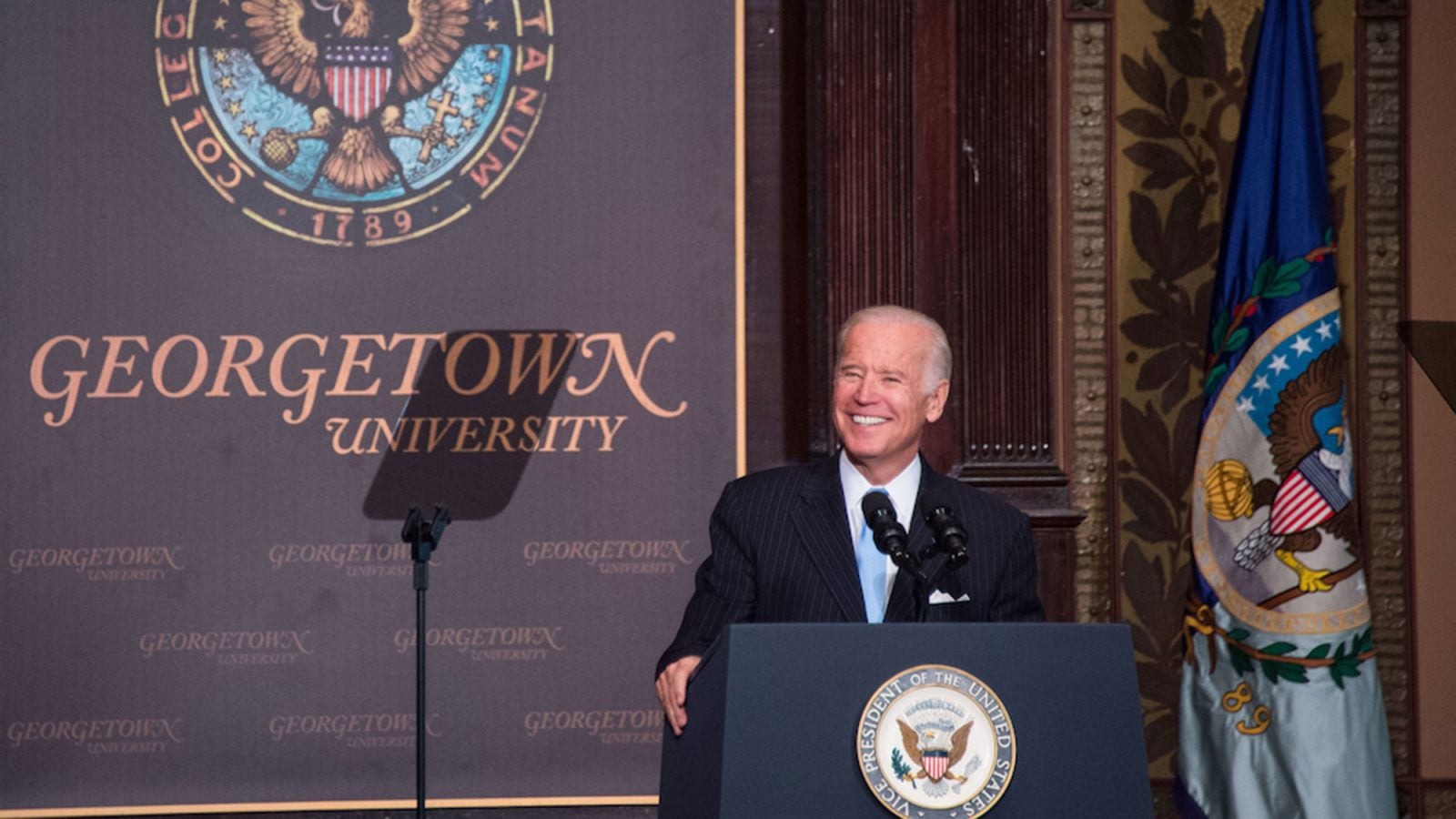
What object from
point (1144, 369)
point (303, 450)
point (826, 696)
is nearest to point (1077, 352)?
point (1144, 369)

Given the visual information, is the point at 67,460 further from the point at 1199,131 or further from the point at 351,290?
the point at 1199,131

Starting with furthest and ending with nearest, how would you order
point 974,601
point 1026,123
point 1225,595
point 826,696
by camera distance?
point 1026,123, point 1225,595, point 974,601, point 826,696

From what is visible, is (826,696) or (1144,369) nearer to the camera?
(826,696)

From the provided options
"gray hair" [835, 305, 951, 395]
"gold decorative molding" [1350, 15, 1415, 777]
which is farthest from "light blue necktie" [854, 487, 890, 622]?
"gold decorative molding" [1350, 15, 1415, 777]

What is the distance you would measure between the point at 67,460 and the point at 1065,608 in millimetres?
2494

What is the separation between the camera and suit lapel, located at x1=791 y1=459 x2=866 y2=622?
2605mm

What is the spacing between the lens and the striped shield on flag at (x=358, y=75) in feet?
13.7

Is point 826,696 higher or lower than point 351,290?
lower

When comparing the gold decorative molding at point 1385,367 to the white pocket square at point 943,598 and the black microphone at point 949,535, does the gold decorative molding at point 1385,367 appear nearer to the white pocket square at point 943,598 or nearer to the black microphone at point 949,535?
the white pocket square at point 943,598


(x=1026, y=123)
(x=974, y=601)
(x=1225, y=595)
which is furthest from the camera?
(x=1026, y=123)

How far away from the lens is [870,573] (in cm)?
269

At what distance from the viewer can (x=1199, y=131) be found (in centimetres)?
426
